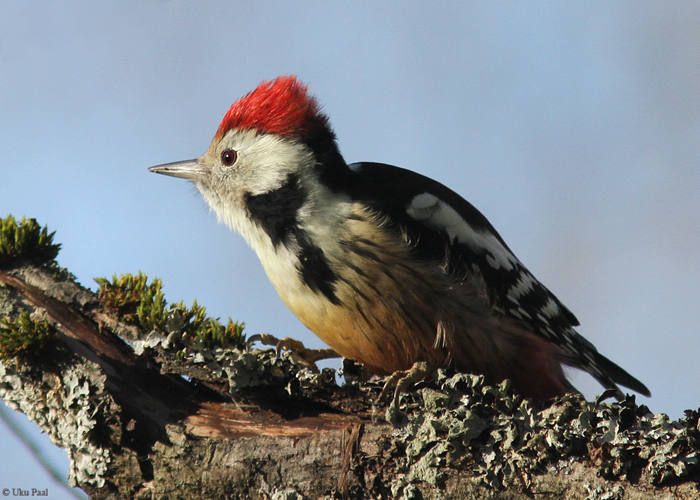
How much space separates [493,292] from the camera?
3098 millimetres

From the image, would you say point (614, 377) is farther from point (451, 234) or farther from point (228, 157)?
point (228, 157)

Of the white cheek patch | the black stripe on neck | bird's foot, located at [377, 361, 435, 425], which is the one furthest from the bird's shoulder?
bird's foot, located at [377, 361, 435, 425]

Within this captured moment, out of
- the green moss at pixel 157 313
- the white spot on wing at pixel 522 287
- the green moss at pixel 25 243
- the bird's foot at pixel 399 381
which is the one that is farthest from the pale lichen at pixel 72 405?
the white spot on wing at pixel 522 287

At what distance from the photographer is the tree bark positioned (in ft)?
6.35

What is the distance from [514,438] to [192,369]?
52.1 inches

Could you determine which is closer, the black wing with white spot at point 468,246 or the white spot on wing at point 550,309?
the black wing with white spot at point 468,246

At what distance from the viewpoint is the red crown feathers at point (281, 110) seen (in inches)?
133

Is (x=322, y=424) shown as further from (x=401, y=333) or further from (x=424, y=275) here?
(x=424, y=275)

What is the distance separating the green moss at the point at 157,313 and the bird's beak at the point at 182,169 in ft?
2.37

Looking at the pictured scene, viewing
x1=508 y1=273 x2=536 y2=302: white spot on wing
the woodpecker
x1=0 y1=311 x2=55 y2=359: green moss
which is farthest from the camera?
x1=508 y1=273 x2=536 y2=302: white spot on wing

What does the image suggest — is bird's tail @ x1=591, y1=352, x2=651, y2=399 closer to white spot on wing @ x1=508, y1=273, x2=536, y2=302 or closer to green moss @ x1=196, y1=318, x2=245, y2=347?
white spot on wing @ x1=508, y1=273, x2=536, y2=302

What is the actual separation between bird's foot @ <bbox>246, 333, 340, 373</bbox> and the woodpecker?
19 cm

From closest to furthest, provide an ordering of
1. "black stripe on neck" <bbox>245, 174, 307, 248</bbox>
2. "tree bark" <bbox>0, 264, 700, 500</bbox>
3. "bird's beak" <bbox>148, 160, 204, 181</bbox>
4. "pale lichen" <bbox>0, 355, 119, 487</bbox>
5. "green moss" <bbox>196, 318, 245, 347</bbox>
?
"tree bark" <bbox>0, 264, 700, 500</bbox>
"pale lichen" <bbox>0, 355, 119, 487</bbox>
"green moss" <bbox>196, 318, 245, 347</bbox>
"black stripe on neck" <bbox>245, 174, 307, 248</bbox>
"bird's beak" <bbox>148, 160, 204, 181</bbox>

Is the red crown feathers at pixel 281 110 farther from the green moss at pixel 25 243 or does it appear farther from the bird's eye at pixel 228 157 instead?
the green moss at pixel 25 243
